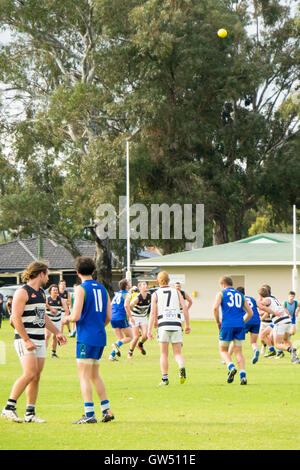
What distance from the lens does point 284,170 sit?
5372 centimetres

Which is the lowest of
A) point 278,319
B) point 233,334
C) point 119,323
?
point 119,323

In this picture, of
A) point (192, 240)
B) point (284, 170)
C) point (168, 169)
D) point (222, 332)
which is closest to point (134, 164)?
point (168, 169)

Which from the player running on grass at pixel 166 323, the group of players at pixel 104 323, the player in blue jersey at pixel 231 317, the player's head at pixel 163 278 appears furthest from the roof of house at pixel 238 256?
the player's head at pixel 163 278

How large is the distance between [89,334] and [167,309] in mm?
4871

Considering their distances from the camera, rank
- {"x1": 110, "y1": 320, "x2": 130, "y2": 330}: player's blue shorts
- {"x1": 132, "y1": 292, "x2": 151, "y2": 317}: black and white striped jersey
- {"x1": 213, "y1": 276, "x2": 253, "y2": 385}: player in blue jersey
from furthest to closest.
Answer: {"x1": 132, "y1": 292, "x2": 151, "y2": 317}: black and white striped jersey → {"x1": 110, "y1": 320, "x2": 130, "y2": 330}: player's blue shorts → {"x1": 213, "y1": 276, "x2": 253, "y2": 385}: player in blue jersey

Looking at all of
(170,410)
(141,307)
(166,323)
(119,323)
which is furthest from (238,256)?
(170,410)

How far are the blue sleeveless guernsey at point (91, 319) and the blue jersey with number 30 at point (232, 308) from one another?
5.02m

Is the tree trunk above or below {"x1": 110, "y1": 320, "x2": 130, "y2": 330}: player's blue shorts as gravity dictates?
above

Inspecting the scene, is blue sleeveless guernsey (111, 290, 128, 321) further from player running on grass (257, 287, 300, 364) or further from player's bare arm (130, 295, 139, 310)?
player running on grass (257, 287, 300, 364)

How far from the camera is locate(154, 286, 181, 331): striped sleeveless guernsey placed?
573 inches

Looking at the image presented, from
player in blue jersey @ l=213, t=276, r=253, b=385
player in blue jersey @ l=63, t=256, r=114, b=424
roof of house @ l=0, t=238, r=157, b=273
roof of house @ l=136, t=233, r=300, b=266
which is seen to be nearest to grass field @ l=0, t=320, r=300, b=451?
player in blue jersey @ l=63, t=256, r=114, b=424

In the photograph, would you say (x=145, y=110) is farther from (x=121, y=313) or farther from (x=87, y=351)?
(x=87, y=351)

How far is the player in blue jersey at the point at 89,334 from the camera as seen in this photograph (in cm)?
987

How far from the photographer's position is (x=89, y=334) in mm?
9898
